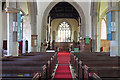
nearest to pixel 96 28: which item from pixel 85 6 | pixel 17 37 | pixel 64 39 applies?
pixel 85 6

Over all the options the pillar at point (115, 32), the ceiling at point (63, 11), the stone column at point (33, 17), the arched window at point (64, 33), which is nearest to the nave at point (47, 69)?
the pillar at point (115, 32)

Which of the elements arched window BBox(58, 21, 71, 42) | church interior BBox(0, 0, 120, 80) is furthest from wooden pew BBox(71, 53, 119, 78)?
arched window BBox(58, 21, 71, 42)

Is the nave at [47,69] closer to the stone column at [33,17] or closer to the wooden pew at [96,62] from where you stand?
the wooden pew at [96,62]

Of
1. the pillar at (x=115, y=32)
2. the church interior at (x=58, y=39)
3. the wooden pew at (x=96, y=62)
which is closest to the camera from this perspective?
the church interior at (x=58, y=39)

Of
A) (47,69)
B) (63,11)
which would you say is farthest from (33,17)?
(47,69)

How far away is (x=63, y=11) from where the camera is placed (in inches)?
850

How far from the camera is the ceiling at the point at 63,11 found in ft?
62.5

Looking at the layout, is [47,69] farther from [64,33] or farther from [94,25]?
[64,33]

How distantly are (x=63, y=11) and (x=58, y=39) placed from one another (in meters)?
5.70

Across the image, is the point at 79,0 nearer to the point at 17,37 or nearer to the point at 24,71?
the point at 17,37

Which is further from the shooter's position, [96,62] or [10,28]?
[10,28]

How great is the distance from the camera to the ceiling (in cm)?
1905

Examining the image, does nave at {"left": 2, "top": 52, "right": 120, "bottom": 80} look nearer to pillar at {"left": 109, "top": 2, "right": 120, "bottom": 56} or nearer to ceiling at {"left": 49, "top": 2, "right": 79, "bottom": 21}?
pillar at {"left": 109, "top": 2, "right": 120, "bottom": 56}

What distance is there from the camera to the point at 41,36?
15.7 meters
